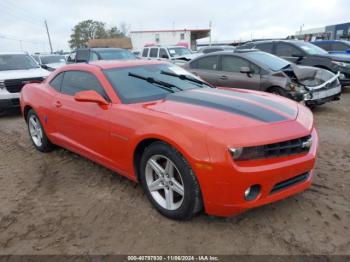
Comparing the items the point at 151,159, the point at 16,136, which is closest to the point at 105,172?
the point at 151,159

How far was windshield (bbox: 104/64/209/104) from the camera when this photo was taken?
372cm

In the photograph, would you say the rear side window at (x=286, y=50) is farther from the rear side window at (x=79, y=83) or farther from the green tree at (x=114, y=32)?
the green tree at (x=114, y=32)

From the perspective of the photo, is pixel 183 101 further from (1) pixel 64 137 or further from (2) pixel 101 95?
(1) pixel 64 137

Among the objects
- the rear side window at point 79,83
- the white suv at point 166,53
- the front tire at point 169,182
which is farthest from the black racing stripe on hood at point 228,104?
the white suv at point 166,53

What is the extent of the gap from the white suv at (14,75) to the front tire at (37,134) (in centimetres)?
313

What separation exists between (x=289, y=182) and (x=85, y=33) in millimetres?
82159

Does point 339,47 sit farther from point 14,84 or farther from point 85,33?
point 85,33

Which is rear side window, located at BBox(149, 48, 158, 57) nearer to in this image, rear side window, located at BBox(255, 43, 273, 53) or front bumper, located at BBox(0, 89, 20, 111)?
rear side window, located at BBox(255, 43, 273, 53)

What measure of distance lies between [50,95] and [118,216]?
2369 mm

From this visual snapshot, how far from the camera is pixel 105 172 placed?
14.4 feet

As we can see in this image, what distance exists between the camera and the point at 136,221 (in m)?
3.21

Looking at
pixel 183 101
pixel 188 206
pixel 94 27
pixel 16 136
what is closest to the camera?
pixel 188 206

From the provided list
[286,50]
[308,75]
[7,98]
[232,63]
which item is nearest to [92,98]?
[232,63]

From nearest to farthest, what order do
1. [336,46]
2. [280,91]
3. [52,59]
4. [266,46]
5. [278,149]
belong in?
[278,149]
[280,91]
[266,46]
[336,46]
[52,59]
